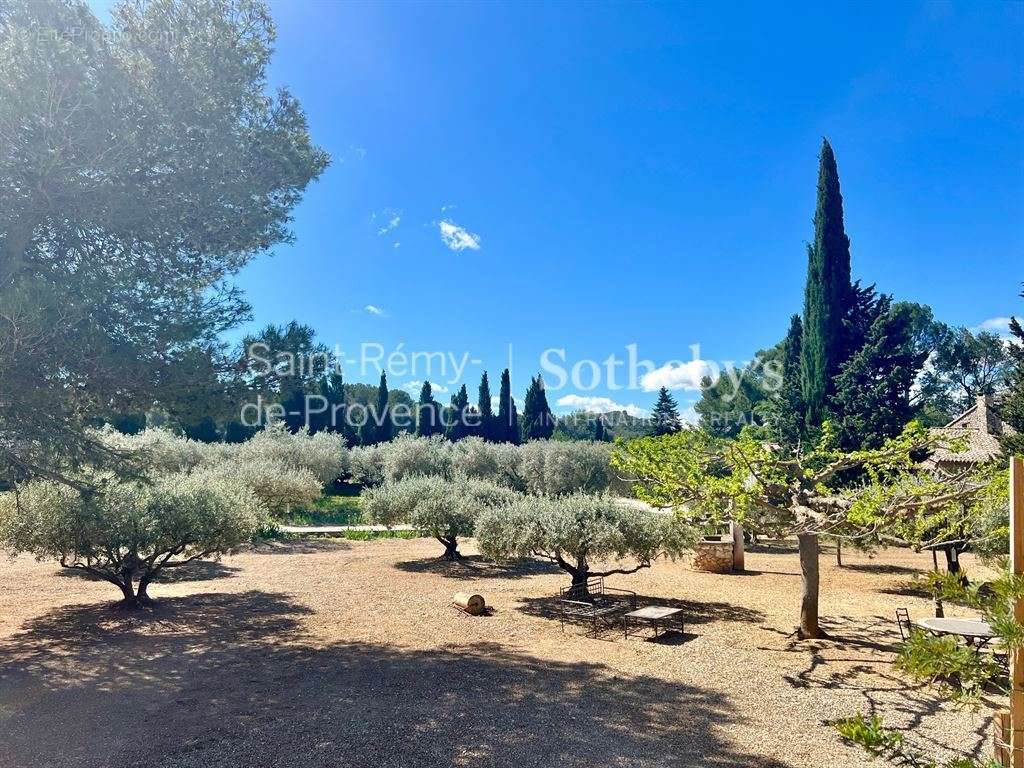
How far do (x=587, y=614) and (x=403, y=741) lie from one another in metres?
4.93

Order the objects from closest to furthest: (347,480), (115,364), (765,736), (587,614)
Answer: (765,736), (115,364), (587,614), (347,480)

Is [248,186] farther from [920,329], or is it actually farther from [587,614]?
[920,329]

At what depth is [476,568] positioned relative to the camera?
16.7 metres

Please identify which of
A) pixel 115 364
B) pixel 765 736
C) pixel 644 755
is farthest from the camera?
pixel 115 364

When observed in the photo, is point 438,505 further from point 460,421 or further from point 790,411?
point 460,421

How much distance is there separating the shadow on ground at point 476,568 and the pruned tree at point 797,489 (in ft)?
23.4

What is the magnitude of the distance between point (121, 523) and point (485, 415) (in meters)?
46.0

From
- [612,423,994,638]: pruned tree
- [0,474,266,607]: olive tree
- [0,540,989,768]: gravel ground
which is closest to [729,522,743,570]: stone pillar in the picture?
[0,540,989,768]: gravel ground

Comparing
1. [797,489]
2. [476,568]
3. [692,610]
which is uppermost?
[797,489]

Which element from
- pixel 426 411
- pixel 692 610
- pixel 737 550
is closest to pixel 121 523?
pixel 692 610

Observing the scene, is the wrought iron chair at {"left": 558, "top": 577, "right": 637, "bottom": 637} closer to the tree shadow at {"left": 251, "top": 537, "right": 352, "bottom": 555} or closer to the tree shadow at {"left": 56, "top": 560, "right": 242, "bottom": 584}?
the tree shadow at {"left": 56, "top": 560, "right": 242, "bottom": 584}

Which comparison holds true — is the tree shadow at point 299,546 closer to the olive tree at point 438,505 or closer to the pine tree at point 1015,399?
the olive tree at point 438,505

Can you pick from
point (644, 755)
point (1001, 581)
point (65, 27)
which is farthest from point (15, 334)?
point (1001, 581)

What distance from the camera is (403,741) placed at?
219 inches
